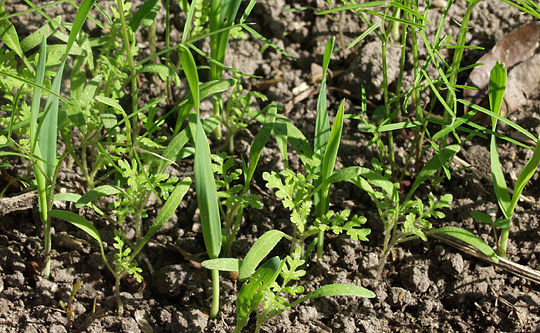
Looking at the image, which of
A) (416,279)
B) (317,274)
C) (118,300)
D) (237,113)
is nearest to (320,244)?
(317,274)

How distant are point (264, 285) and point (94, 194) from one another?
0.62 meters

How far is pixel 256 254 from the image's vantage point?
1613mm

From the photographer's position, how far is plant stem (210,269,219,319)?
1691 millimetres

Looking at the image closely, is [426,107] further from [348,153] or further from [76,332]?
[76,332]

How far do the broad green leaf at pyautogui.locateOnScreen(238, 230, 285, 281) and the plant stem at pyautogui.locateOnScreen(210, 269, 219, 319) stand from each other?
0.14 metres

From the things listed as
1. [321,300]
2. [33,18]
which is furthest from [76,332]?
[33,18]

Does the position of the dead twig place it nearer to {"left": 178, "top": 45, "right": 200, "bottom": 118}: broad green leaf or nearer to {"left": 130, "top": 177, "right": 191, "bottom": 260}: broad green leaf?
{"left": 130, "top": 177, "right": 191, "bottom": 260}: broad green leaf

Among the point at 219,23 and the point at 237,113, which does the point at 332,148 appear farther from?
the point at 219,23

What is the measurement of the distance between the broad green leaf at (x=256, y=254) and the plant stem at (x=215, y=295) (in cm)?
14

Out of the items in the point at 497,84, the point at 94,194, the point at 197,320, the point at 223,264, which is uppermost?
the point at 497,84

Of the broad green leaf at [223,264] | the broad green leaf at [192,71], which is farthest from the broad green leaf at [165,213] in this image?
the broad green leaf at [192,71]

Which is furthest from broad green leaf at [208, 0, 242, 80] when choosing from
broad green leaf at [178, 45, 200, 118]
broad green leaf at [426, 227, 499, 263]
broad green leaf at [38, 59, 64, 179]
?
broad green leaf at [426, 227, 499, 263]

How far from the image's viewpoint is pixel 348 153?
2271 millimetres

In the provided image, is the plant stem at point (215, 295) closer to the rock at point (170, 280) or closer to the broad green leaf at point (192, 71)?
the rock at point (170, 280)
